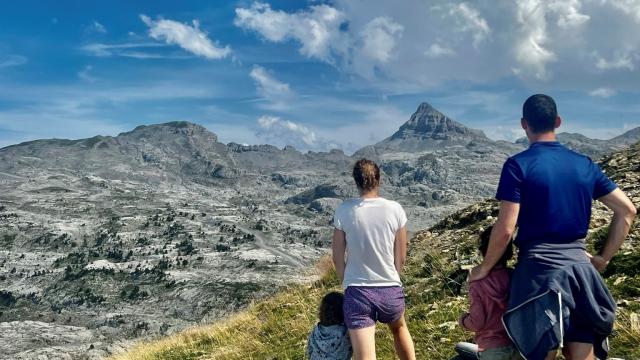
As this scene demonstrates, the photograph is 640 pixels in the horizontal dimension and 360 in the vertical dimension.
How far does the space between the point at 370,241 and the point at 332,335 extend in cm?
150

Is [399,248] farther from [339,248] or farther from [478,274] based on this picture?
[478,274]

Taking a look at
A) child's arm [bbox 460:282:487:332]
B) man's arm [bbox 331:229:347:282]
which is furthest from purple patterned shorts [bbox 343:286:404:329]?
child's arm [bbox 460:282:487:332]

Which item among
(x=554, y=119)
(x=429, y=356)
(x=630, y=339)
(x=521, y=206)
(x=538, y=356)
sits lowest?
(x=429, y=356)

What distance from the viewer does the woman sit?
6.77 m

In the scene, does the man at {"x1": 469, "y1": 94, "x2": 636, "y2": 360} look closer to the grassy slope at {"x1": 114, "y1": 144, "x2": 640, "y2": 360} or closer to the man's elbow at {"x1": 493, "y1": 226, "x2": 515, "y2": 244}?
the man's elbow at {"x1": 493, "y1": 226, "x2": 515, "y2": 244}

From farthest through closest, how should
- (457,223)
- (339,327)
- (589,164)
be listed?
(457,223) → (339,327) → (589,164)

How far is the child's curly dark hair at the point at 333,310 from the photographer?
23.5 feet

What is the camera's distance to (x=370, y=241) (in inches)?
270

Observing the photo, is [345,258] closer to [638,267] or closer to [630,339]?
[630,339]

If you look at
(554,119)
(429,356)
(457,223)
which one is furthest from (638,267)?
(457,223)

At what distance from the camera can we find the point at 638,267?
9.41m

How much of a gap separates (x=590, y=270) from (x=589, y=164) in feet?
3.67

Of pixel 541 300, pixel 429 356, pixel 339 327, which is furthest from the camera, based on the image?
pixel 429 356

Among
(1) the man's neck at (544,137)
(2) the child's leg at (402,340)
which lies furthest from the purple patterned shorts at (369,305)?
(1) the man's neck at (544,137)
